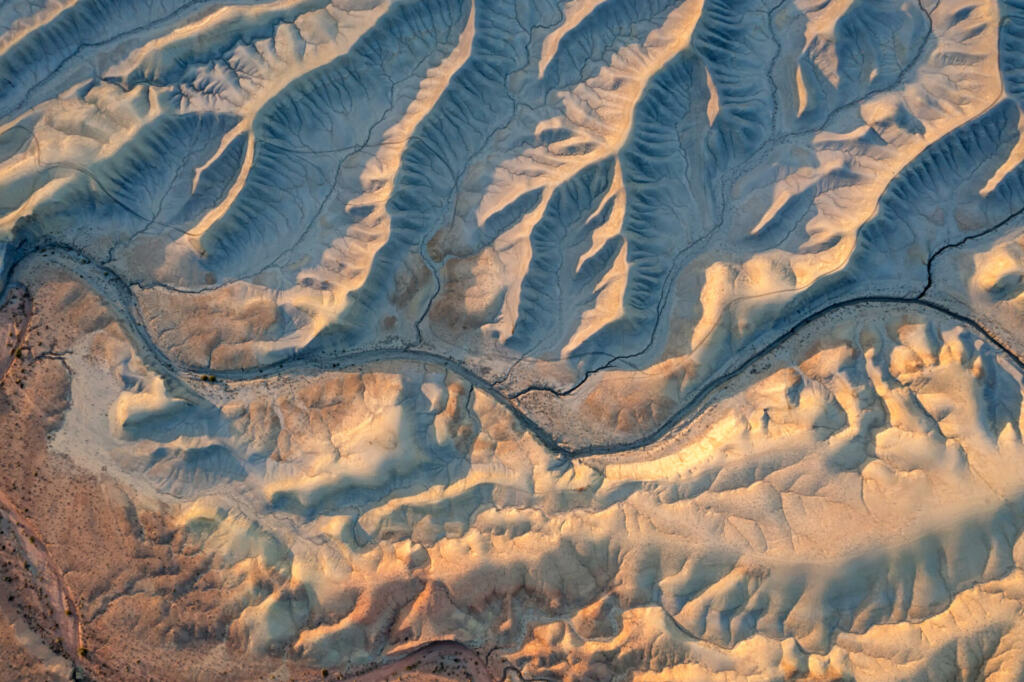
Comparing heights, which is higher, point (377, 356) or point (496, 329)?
point (377, 356)

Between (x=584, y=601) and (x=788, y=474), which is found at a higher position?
(x=788, y=474)

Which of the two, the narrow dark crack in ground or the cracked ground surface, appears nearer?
the cracked ground surface

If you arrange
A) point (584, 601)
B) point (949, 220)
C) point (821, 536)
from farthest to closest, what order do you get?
point (949, 220)
point (584, 601)
point (821, 536)

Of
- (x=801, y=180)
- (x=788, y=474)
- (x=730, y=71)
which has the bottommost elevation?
(x=788, y=474)

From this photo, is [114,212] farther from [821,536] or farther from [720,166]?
[821,536]

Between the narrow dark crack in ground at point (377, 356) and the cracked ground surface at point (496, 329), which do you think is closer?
the cracked ground surface at point (496, 329)

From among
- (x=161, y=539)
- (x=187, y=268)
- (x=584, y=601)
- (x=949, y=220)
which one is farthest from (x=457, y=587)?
(x=949, y=220)

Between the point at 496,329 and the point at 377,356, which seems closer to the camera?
the point at 496,329

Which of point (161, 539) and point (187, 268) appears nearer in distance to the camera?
point (161, 539)
